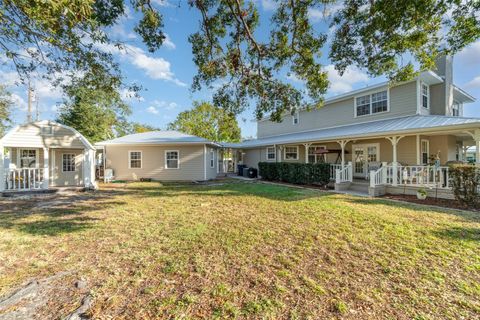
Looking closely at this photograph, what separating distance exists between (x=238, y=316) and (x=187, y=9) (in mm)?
7826

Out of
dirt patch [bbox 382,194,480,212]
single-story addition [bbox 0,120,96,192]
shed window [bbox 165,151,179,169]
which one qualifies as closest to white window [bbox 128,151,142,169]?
shed window [bbox 165,151,179,169]

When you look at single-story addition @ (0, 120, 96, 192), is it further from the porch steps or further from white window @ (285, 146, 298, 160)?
the porch steps

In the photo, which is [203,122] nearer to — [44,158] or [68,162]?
[68,162]

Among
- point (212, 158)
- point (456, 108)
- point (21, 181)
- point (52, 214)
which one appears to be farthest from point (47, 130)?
point (456, 108)

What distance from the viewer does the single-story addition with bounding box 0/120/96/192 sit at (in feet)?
33.4

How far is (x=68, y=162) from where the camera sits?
1276 centimetres

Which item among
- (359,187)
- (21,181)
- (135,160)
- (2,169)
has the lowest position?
(359,187)

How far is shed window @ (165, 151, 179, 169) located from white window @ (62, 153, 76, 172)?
213 inches

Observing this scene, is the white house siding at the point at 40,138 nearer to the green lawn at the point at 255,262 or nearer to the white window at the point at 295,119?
the green lawn at the point at 255,262

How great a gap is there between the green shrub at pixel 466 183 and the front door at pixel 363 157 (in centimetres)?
513

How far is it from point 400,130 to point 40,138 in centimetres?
1662

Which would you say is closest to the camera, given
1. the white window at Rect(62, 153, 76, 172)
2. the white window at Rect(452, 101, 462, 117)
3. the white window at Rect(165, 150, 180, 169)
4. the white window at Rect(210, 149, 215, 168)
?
the white window at Rect(62, 153, 76, 172)

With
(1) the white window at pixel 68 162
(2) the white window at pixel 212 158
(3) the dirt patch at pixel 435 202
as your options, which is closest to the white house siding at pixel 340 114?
(3) the dirt patch at pixel 435 202

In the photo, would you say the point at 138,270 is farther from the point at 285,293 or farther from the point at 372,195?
the point at 372,195
